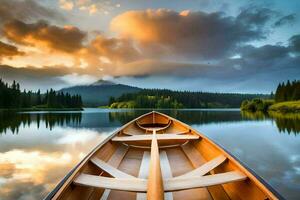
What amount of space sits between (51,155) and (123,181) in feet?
26.1

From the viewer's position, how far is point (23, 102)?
272 ft

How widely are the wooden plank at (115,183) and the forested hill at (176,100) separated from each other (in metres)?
109

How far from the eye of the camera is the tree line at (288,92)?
6662 cm

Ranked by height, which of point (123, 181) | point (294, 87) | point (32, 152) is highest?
point (294, 87)

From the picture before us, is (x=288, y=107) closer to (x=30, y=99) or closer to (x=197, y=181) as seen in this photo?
(x=197, y=181)

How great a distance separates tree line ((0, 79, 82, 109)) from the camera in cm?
7125

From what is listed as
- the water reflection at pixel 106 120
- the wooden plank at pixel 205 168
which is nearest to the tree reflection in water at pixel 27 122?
the water reflection at pixel 106 120

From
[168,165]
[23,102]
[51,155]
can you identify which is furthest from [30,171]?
[23,102]

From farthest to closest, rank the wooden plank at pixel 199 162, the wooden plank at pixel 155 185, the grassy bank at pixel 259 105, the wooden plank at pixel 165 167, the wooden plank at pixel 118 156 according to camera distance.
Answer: the grassy bank at pixel 259 105 < the wooden plank at pixel 118 156 < the wooden plank at pixel 165 167 < the wooden plank at pixel 199 162 < the wooden plank at pixel 155 185

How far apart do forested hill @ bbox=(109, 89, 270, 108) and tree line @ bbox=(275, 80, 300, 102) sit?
48.5 metres

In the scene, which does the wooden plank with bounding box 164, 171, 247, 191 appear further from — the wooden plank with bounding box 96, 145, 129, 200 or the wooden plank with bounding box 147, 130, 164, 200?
the wooden plank with bounding box 96, 145, 129, 200

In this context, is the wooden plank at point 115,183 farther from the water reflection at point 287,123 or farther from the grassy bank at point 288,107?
the grassy bank at point 288,107

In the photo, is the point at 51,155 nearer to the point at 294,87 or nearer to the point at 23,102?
the point at 294,87

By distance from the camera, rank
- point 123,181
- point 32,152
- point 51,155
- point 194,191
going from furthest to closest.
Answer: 1. point 32,152
2. point 51,155
3. point 194,191
4. point 123,181
